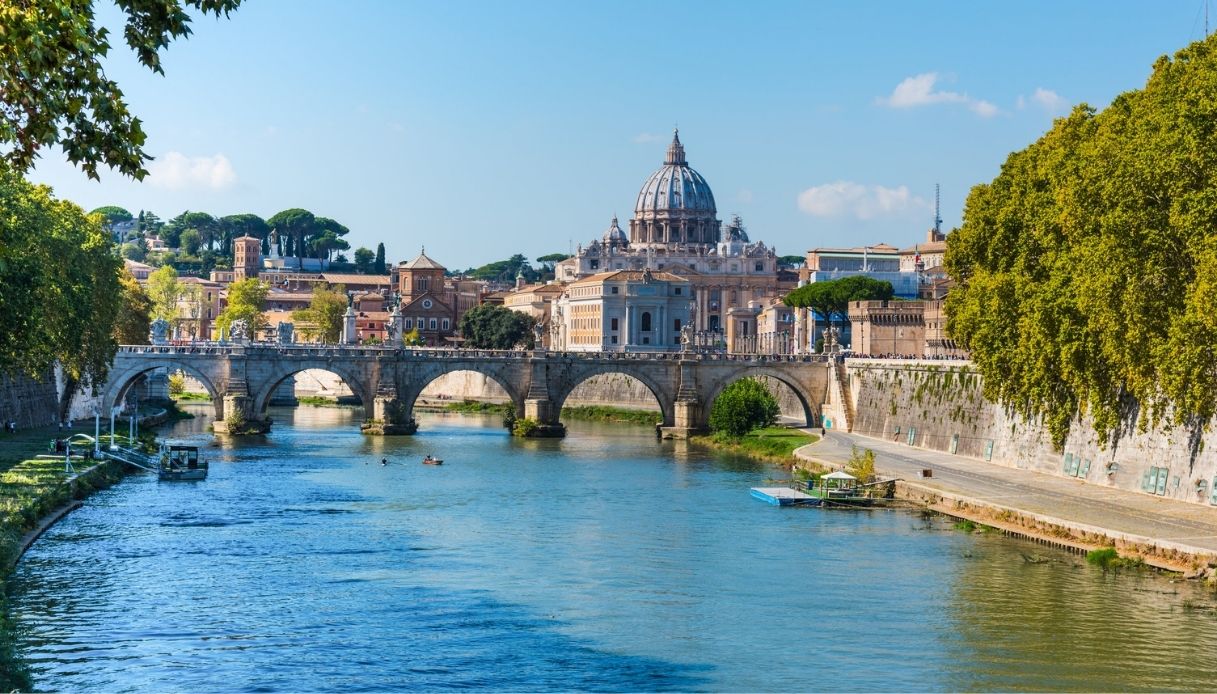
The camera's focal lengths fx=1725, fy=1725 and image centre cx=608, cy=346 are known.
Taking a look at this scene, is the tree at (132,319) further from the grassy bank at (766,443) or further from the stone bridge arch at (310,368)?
the grassy bank at (766,443)

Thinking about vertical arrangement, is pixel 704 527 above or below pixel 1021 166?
below

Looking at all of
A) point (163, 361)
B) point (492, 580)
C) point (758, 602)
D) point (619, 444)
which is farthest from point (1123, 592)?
point (163, 361)

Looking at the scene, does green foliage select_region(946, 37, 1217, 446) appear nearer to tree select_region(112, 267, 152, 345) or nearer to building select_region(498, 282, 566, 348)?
tree select_region(112, 267, 152, 345)

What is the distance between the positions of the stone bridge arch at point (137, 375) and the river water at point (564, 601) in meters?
28.1

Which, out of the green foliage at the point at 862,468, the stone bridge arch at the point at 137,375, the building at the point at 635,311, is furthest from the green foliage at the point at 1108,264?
the building at the point at 635,311

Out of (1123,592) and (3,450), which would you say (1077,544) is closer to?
(1123,592)

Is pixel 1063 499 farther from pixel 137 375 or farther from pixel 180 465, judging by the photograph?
pixel 137 375

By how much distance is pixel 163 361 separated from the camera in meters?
83.1

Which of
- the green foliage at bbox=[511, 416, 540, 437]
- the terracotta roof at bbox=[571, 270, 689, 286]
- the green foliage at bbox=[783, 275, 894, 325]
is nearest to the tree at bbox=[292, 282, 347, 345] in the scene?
the terracotta roof at bbox=[571, 270, 689, 286]

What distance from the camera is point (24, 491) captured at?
45781 mm

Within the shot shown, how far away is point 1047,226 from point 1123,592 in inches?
716

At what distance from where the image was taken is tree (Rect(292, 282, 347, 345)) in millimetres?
150000

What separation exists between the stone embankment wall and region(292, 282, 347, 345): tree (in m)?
74.3

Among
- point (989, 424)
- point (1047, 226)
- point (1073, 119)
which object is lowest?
point (989, 424)
